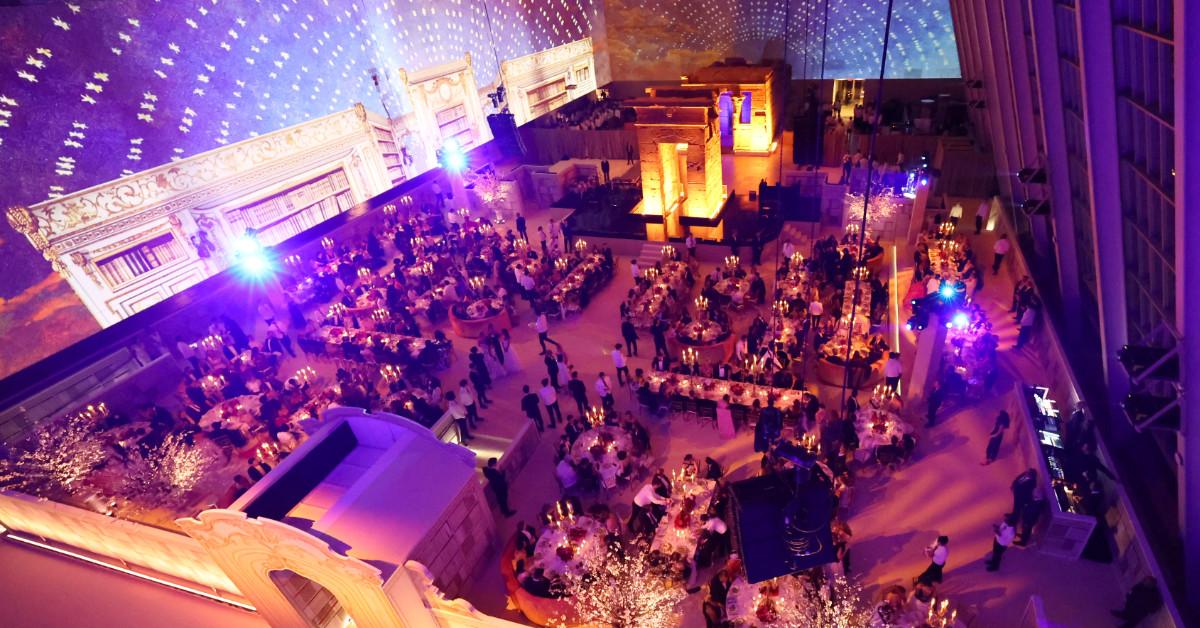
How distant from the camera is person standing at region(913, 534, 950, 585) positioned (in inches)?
296

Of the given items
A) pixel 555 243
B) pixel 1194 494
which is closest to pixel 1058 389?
pixel 1194 494

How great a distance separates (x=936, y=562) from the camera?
766 cm

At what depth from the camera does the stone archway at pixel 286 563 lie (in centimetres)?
681

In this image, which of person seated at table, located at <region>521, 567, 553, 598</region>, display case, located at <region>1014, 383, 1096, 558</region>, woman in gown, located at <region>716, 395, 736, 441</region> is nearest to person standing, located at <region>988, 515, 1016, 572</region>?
display case, located at <region>1014, 383, 1096, 558</region>

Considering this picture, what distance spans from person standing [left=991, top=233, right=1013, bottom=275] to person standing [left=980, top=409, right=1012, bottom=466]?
733 centimetres

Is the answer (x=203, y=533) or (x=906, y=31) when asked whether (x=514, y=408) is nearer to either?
(x=203, y=533)

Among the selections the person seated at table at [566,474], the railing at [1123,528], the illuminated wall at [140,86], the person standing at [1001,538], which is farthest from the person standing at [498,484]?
the illuminated wall at [140,86]

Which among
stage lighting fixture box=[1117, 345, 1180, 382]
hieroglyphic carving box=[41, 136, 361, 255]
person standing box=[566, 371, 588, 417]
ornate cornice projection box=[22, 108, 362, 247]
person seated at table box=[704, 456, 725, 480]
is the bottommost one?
person seated at table box=[704, 456, 725, 480]

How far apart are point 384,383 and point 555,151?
57.6 ft

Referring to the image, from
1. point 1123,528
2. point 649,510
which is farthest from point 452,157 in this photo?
point 1123,528

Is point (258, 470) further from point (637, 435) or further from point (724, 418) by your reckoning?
point (724, 418)

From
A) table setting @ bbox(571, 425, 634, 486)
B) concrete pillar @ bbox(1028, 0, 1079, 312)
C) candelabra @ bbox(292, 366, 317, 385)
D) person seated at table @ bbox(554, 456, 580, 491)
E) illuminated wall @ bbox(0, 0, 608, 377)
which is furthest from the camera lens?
candelabra @ bbox(292, 366, 317, 385)

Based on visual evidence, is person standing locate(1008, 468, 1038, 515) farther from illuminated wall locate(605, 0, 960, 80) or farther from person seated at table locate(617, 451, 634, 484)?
illuminated wall locate(605, 0, 960, 80)

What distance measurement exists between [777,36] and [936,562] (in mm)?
29669
